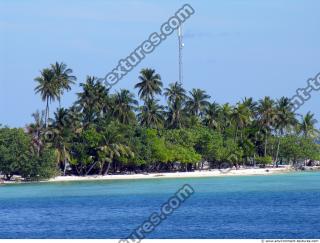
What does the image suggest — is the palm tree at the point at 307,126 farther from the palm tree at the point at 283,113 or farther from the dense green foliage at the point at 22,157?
the dense green foliage at the point at 22,157

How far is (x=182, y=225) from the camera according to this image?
4884cm

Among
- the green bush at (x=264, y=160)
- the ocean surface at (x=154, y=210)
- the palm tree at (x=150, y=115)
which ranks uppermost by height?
the palm tree at (x=150, y=115)

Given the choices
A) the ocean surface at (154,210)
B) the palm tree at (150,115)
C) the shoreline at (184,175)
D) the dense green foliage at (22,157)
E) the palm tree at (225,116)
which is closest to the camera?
the ocean surface at (154,210)

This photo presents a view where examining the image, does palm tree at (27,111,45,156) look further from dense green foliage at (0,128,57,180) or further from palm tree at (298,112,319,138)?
palm tree at (298,112,319,138)

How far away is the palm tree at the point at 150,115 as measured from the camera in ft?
380

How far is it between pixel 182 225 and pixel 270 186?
150 feet

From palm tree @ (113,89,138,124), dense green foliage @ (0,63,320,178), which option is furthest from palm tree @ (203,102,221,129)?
palm tree @ (113,89,138,124)

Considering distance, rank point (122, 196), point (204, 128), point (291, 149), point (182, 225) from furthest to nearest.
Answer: point (291, 149), point (204, 128), point (122, 196), point (182, 225)

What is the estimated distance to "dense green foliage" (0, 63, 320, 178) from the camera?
9888 cm

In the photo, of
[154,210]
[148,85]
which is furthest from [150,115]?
[154,210]

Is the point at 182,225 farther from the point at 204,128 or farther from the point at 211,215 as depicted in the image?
the point at 204,128

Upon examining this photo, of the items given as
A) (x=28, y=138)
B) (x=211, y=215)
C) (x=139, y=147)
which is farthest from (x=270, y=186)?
(x=211, y=215)

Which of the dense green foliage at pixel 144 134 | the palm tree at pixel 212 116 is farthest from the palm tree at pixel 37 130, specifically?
the palm tree at pixel 212 116

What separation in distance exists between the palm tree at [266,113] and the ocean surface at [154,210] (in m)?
29.9
